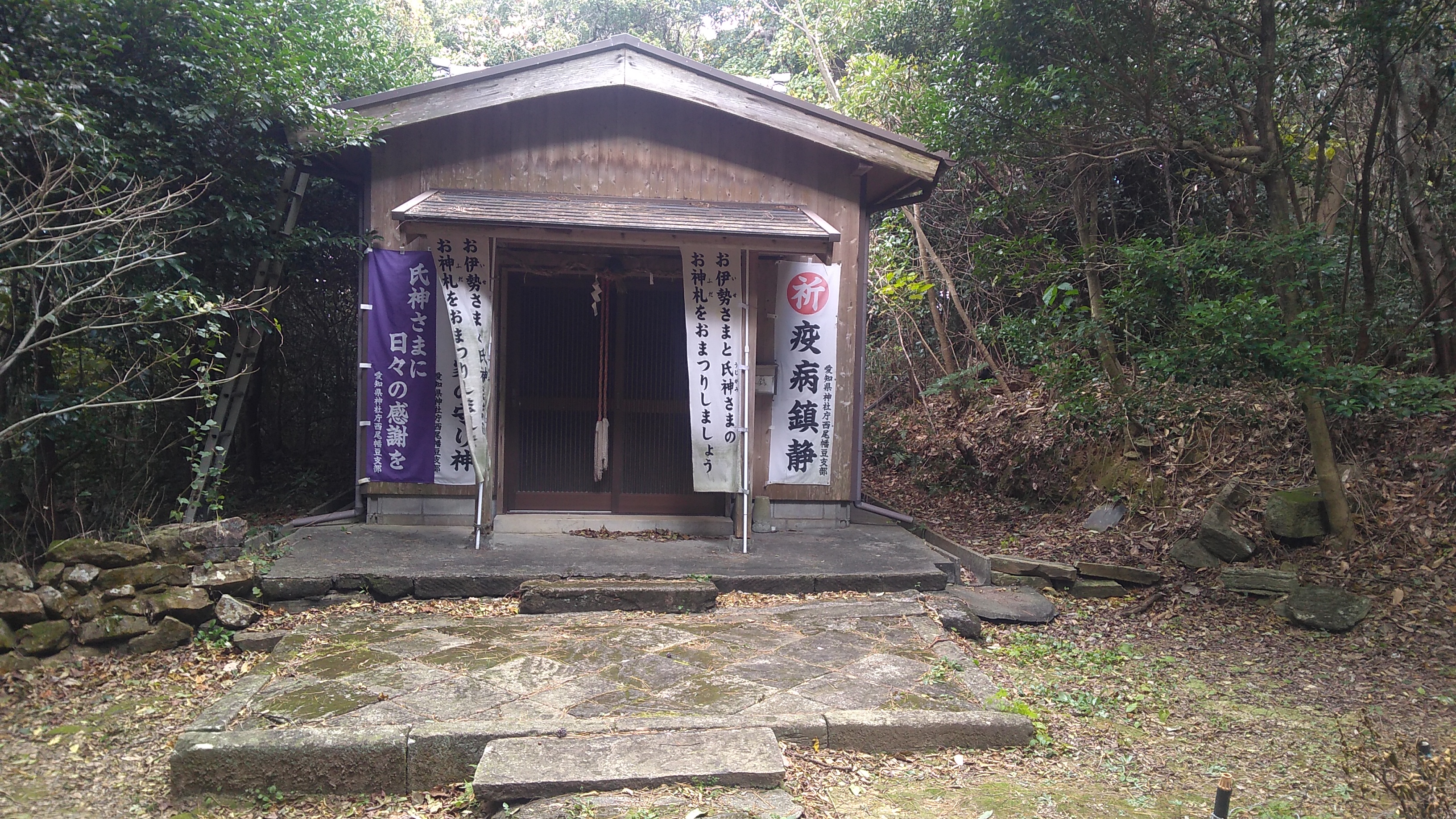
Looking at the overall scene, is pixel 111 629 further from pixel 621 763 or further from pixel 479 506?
pixel 621 763

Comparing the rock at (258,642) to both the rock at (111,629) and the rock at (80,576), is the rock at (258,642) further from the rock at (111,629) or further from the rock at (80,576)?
the rock at (80,576)

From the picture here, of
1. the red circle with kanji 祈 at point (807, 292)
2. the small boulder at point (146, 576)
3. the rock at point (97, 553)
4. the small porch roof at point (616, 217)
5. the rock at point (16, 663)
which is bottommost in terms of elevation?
the rock at point (16, 663)

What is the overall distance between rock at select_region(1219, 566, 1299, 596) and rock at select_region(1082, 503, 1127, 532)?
5.47 ft

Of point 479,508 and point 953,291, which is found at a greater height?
point 953,291

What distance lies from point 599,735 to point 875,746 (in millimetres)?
1513

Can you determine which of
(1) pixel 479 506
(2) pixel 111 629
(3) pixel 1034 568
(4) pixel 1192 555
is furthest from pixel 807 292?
(2) pixel 111 629

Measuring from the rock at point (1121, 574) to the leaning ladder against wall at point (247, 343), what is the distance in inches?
307

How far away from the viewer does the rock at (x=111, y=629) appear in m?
5.39

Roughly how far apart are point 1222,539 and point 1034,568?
171 centimetres

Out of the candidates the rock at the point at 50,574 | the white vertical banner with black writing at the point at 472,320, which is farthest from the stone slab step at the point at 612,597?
the rock at the point at 50,574

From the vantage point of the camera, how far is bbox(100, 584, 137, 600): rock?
552 centimetres

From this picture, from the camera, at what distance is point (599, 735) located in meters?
4.19

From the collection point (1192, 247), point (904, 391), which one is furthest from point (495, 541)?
point (904, 391)

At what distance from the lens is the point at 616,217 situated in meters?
7.19
